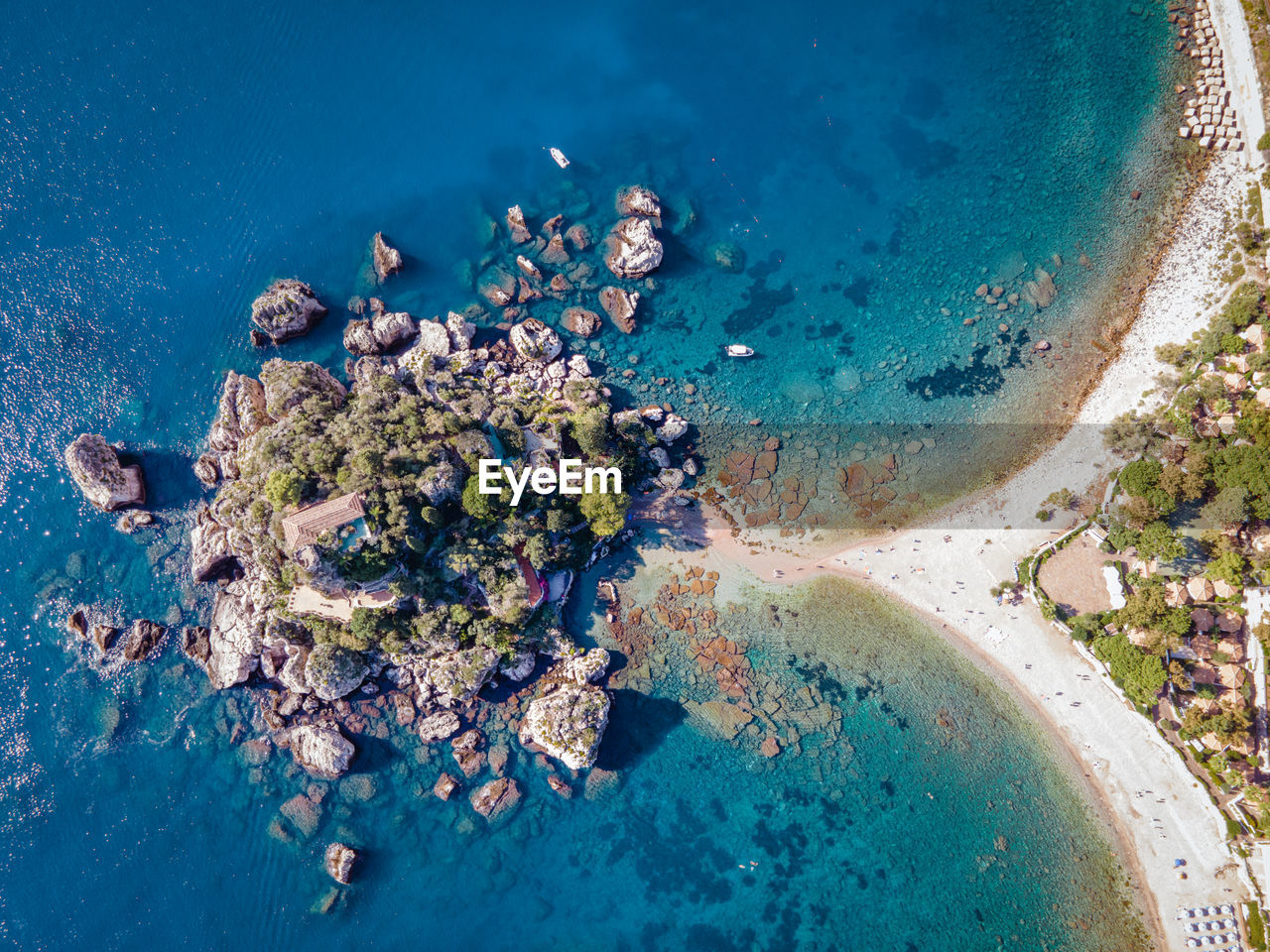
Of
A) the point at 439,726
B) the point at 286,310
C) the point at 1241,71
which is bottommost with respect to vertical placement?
the point at 439,726

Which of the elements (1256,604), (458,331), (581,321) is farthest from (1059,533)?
(458,331)

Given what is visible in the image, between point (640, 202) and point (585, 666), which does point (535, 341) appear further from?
point (585, 666)

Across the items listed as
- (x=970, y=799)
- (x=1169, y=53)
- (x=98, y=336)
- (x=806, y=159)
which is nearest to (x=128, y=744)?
(x=98, y=336)

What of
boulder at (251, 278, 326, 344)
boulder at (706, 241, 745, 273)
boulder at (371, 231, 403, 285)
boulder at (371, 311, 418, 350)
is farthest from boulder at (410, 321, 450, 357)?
boulder at (706, 241, 745, 273)

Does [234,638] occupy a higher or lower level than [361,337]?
lower

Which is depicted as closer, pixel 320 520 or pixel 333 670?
pixel 320 520

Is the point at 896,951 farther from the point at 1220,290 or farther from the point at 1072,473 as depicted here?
the point at 1220,290
